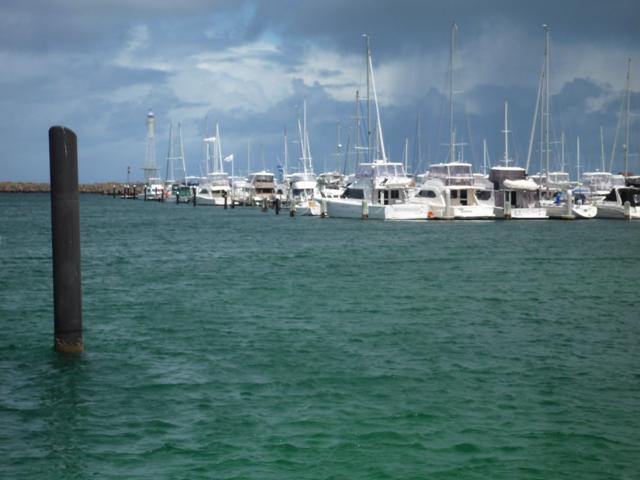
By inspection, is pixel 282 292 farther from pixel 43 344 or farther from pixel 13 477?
pixel 13 477

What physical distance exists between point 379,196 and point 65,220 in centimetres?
6570

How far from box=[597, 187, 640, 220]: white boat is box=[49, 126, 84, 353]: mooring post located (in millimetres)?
74243

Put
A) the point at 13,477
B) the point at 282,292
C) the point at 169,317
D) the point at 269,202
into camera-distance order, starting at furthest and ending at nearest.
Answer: the point at 269,202
the point at 282,292
the point at 169,317
the point at 13,477

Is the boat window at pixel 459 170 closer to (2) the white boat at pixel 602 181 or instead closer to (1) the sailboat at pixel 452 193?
(1) the sailboat at pixel 452 193

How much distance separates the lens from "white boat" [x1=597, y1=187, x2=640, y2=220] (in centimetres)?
8281

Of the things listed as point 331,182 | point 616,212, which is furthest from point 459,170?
point 331,182

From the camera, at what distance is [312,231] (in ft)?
229

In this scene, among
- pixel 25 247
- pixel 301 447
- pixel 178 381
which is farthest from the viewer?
pixel 25 247

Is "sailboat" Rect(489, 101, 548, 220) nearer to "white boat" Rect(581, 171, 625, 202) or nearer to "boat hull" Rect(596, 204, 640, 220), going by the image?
"boat hull" Rect(596, 204, 640, 220)

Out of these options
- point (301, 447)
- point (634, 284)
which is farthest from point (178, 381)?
point (634, 284)

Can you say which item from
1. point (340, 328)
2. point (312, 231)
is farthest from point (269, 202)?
point (340, 328)

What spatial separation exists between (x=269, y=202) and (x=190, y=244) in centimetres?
6826

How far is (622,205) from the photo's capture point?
3297 inches

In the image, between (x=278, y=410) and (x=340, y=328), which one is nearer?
(x=278, y=410)
